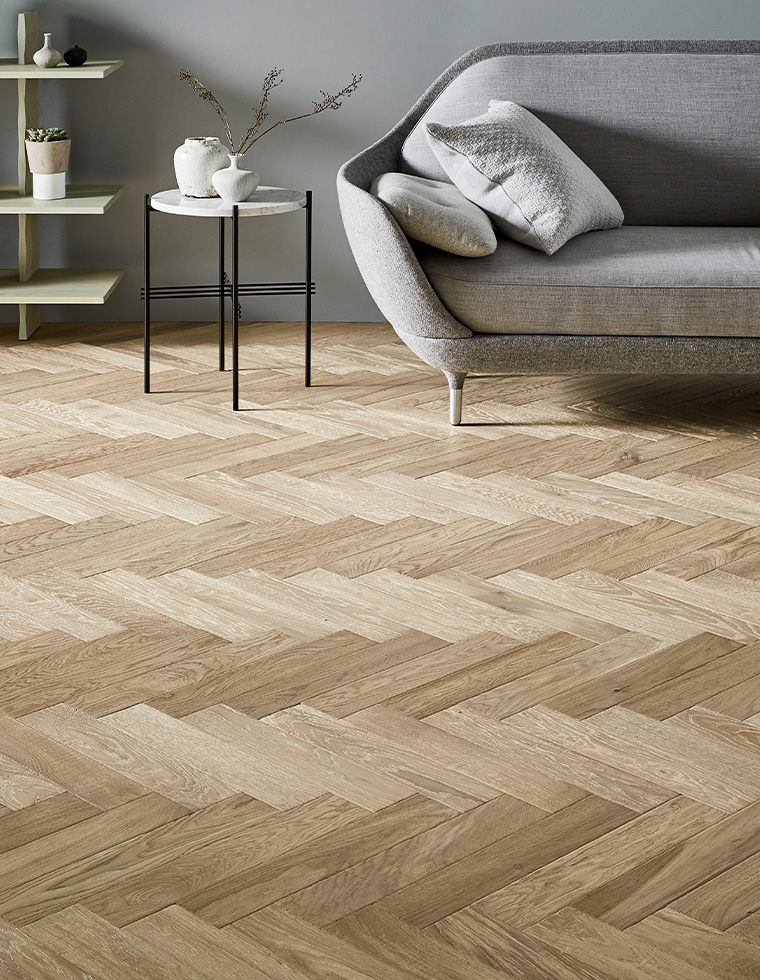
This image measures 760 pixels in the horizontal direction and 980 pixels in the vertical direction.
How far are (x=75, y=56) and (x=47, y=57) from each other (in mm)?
88

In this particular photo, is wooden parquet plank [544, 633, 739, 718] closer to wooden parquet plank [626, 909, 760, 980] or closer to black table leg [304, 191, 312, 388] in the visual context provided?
wooden parquet plank [626, 909, 760, 980]

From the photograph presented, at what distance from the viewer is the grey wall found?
4262 mm

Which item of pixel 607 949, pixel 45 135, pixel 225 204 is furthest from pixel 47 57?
pixel 607 949

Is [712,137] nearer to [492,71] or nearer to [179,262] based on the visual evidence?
[492,71]

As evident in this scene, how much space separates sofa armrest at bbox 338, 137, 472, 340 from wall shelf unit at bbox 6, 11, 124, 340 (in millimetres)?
1111

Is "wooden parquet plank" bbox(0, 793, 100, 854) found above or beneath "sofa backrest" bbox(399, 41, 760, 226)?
beneath

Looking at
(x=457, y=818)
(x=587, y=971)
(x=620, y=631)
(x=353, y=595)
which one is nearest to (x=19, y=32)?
(x=353, y=595)

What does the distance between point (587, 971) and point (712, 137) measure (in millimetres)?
2889

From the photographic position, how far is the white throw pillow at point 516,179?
320 cm

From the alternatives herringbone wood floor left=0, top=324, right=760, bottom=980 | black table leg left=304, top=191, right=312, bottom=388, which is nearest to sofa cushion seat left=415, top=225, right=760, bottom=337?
herringbone wood floor left=0, top=324, right=760, bottom=980

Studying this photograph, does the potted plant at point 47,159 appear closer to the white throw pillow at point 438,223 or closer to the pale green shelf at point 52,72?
the pale green shelf at point 52,72

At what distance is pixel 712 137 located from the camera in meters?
3.67

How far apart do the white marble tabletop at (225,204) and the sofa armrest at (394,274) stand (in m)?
0.23

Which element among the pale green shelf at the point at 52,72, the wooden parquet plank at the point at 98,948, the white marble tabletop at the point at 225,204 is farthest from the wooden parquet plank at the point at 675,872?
the pale green shelf at the point at 52,72
